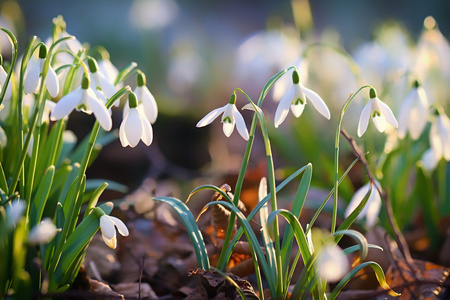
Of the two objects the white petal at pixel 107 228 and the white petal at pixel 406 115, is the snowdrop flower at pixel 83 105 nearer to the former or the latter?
the white petal at pixel 107 228

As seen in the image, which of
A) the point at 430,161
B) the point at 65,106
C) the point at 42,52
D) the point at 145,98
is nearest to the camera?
the point at 65,106

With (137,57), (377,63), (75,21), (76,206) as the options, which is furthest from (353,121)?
(75,21)

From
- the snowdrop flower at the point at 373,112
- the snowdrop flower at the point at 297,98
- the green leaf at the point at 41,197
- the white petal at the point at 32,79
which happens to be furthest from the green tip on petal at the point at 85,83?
the snowdrop flower at the point at 373,112

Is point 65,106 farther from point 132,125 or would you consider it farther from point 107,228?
point 107,228

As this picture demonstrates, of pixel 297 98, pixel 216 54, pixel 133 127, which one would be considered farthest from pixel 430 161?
pixel 216 54

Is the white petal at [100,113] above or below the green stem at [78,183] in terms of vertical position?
above

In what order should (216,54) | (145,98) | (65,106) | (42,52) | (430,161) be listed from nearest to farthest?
(65,106)
(42,52)
(145,98)
(430,161)
(216,54)

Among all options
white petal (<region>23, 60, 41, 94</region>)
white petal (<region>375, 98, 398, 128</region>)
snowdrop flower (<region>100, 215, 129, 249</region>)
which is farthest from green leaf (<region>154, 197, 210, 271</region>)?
white petal (<region>375, 98, 398, 128</region>)

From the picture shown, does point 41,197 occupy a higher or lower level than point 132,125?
lower
